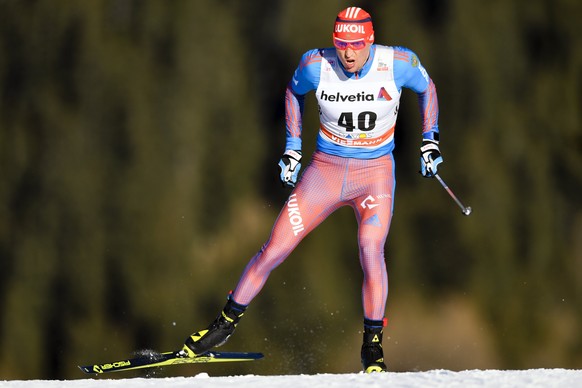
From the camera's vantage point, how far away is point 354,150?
520 centimetres

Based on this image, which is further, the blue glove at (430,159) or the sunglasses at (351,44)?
the blue glove at (430,159)

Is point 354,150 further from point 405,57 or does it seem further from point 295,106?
point 405,57

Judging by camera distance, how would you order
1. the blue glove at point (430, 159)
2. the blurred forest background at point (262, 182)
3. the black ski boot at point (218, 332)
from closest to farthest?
the blue glove at point (430, 159), the black ski boot at point (218, 332), the blurred forest background at point (262, 182)

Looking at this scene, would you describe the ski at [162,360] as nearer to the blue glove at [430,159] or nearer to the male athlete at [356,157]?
the male athlete at [356,157]

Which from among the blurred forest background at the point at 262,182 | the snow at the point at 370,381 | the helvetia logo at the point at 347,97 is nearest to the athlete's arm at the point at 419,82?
the helvetia logo at the point at 347,97

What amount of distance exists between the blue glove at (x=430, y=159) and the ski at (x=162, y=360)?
1.39 metres

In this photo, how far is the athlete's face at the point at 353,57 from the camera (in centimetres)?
497

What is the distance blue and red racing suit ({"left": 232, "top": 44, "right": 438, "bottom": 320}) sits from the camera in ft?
16.7

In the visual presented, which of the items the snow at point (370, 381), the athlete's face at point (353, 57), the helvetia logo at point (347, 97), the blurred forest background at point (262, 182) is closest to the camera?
the snow at point (370, 381)

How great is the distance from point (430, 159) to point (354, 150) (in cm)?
38

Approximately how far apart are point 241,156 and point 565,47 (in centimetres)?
205

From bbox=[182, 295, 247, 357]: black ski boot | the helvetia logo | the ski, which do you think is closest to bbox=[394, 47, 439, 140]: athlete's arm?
the helvetia logo

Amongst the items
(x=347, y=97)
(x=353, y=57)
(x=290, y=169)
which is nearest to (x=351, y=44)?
(x=353, y=57)

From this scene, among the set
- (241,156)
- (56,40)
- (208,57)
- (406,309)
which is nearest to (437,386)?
(406,309)
